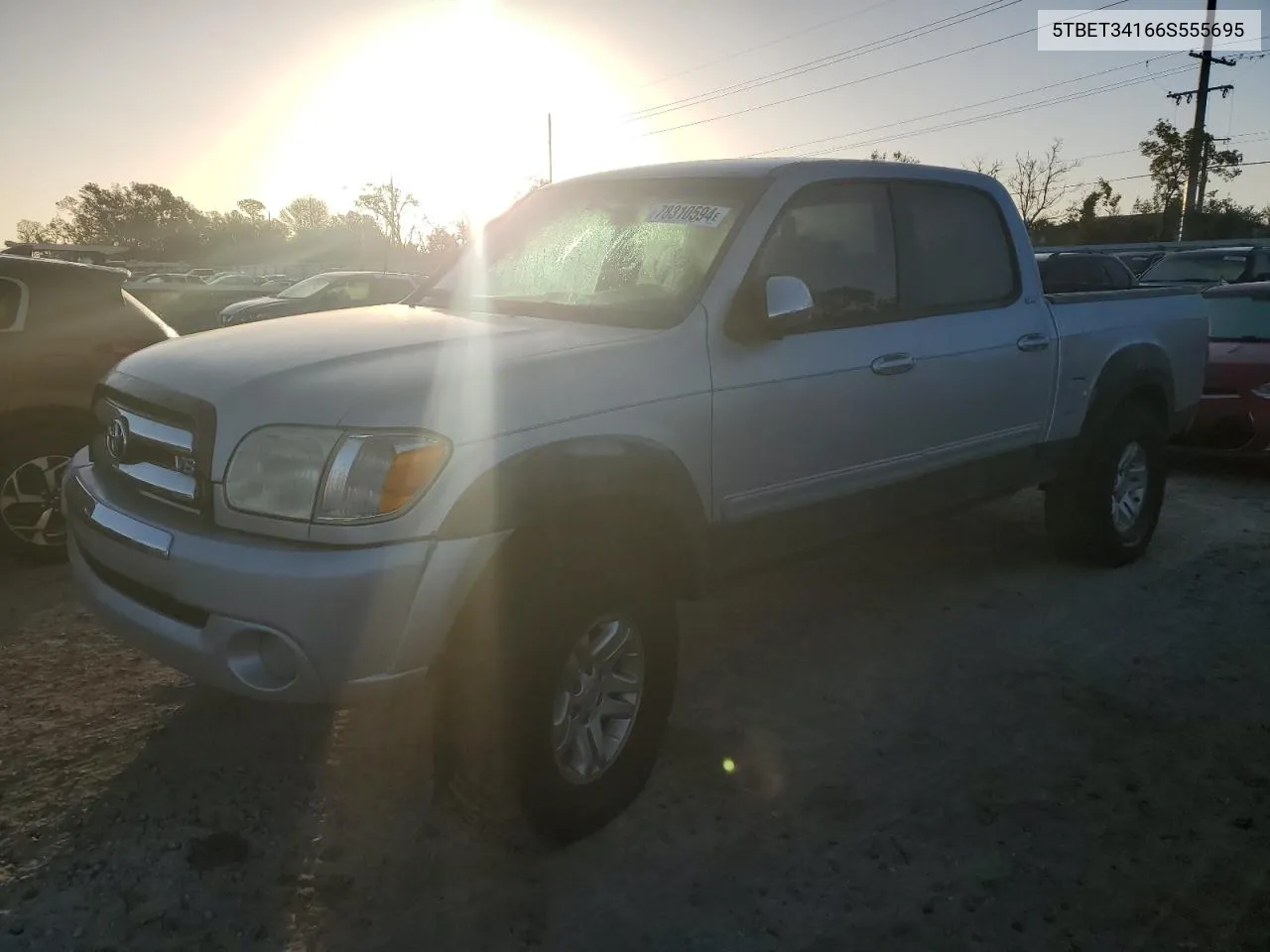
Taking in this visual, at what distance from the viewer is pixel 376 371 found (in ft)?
8.54

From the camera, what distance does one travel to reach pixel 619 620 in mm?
2801

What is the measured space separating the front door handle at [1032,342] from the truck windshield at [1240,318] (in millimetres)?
4306

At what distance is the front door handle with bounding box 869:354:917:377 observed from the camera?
357cm

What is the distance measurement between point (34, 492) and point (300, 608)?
3.34 metres

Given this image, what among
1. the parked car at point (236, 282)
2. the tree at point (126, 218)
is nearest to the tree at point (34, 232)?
the tree at point (126, 218)

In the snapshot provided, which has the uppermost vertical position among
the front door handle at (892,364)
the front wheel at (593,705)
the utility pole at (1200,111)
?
the utility pole at (1200,111)

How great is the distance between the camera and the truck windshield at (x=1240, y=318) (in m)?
7.83

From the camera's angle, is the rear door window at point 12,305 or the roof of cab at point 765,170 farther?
the rear door window at point 12,305

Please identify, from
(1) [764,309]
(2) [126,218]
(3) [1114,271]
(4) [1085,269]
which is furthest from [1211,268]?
(2) [126,218]

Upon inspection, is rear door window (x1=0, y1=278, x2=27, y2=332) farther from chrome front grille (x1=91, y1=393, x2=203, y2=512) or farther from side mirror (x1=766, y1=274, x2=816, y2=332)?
side mirror (x1=766, y1=274, x2=816, y2=332)

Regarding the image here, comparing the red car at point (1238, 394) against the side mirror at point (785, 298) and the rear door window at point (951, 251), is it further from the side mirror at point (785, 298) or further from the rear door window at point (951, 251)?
the side mirror at point (785, 298)

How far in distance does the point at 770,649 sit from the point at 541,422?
2.04 metres

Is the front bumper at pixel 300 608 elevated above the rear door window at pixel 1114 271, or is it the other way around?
the rear door window at pixel 1114 271

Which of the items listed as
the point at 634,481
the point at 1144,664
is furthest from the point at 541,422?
the point at 1144,664
